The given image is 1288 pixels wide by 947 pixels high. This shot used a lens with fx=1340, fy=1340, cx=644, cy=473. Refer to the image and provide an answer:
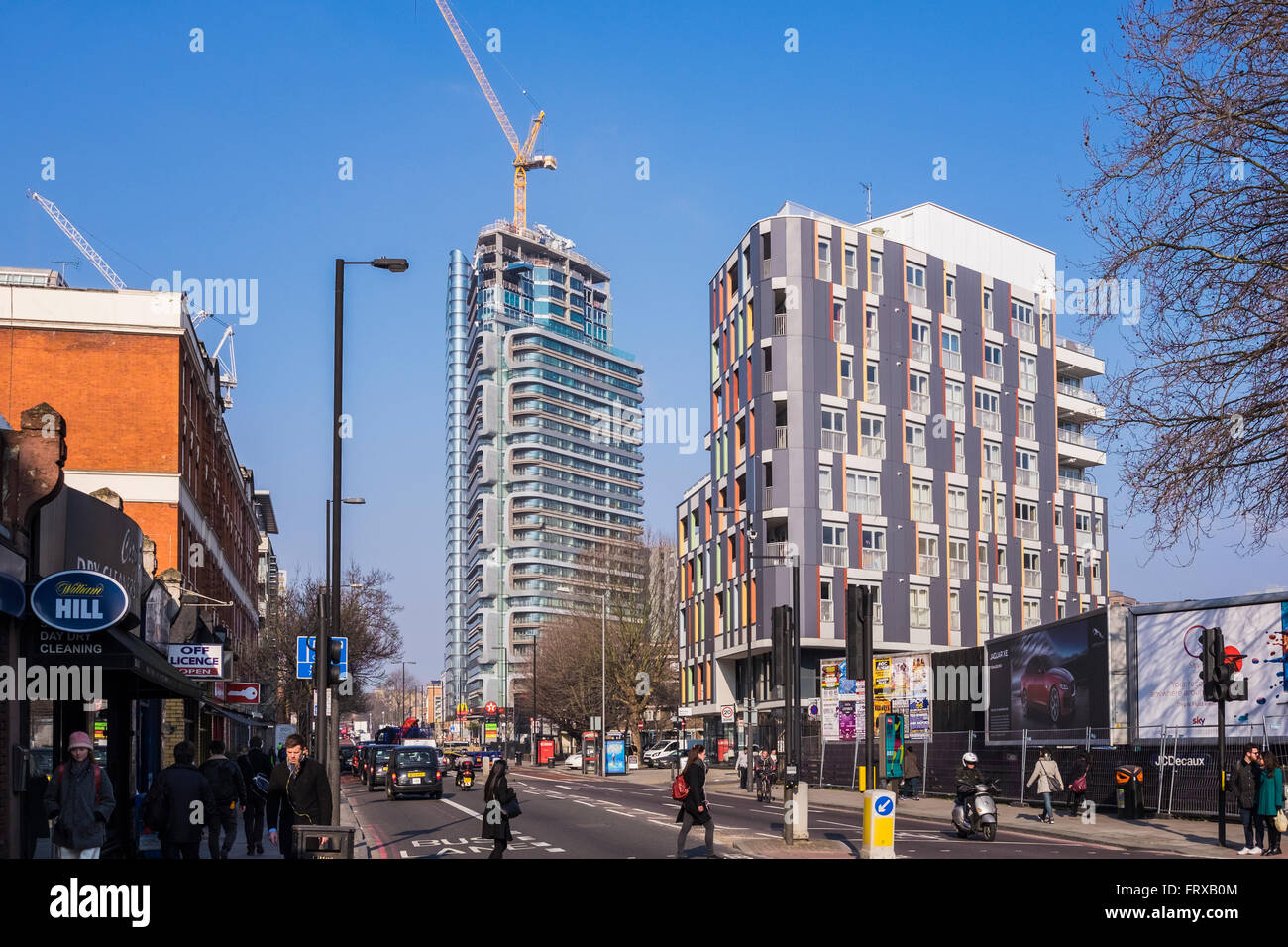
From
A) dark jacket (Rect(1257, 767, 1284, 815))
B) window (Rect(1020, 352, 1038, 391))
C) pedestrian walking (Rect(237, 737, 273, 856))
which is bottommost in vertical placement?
pedestrian walking (Rect(237, 737, 273, 856))

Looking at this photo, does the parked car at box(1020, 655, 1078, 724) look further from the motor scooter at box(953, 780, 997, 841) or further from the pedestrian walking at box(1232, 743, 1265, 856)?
the pedestrian walking at box(1232, 743, 1265, 856)

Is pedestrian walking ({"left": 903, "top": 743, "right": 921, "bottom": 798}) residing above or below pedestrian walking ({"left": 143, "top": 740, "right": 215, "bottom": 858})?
below

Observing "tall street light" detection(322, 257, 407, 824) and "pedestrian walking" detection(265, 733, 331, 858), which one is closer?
"pedestrian walking" detection(265, 733, 331, 858)

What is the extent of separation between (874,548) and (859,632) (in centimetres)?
5183

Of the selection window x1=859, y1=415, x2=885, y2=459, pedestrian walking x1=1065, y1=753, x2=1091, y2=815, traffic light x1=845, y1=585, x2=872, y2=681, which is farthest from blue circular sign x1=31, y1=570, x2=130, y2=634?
window x1=859, y1=415, x2=885, y2=459

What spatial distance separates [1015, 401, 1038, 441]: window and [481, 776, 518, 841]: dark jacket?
67.0 metres

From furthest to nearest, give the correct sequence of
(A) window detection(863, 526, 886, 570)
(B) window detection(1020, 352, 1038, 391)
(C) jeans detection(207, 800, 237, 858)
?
(B) window detection(1020, 352, 1038, 391) → (A) window detection(863, 526, 886, 570) → (C) jeans detection(207, 800, 237, 858)

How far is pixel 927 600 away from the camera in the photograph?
73188 mm

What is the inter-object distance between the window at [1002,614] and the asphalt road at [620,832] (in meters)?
37.3

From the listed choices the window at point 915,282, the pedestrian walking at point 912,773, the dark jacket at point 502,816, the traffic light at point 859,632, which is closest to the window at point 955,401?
the window at point 915,282

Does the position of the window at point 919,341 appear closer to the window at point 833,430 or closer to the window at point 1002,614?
the window at point 833,430

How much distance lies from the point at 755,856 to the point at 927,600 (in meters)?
54.1

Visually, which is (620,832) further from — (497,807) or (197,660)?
(197,660)

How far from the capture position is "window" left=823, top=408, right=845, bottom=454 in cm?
7091
